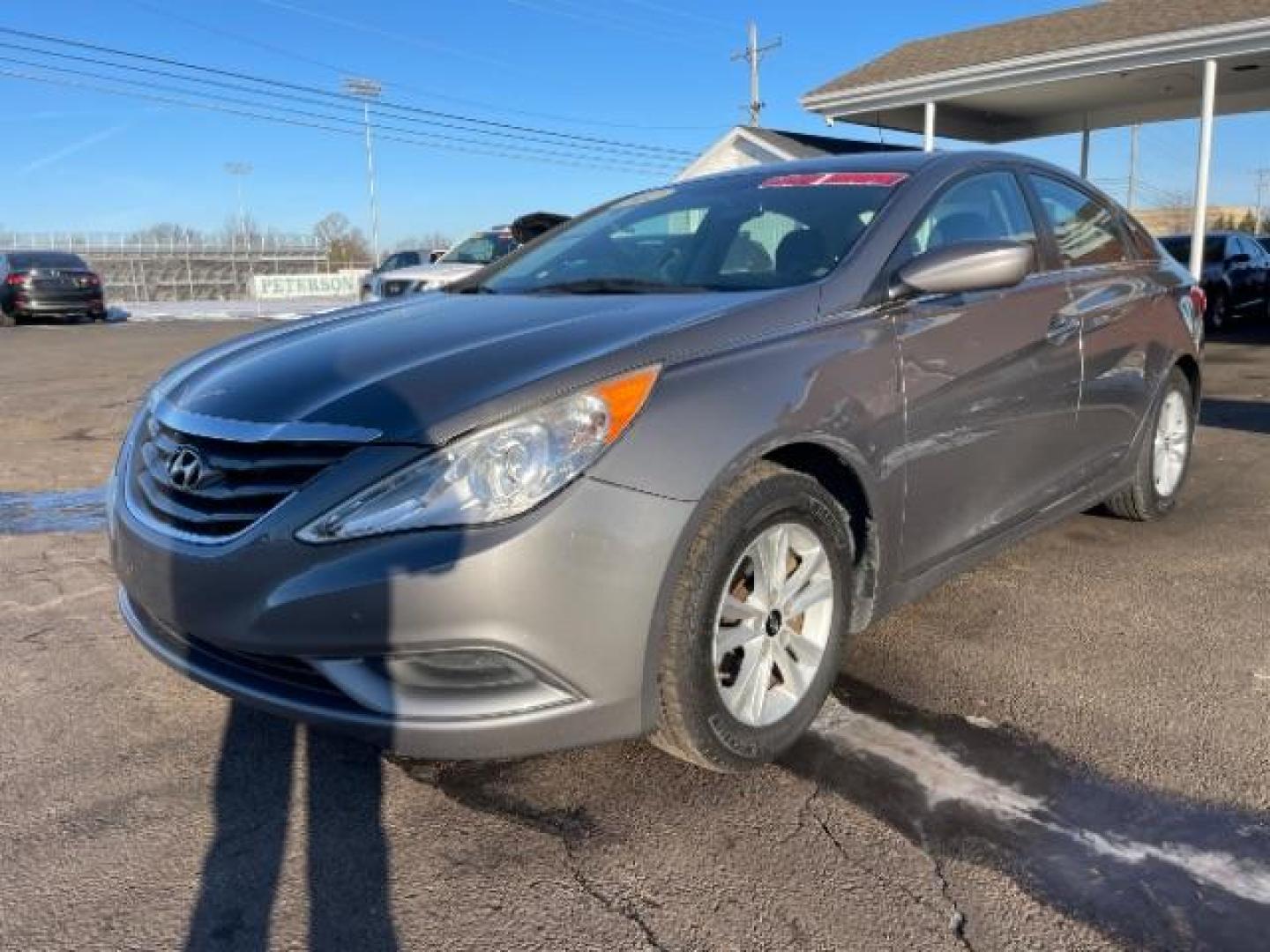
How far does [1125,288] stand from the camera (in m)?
4.23

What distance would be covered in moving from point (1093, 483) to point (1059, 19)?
14929 mm

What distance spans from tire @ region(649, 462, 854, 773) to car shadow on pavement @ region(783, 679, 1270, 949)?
21 cm

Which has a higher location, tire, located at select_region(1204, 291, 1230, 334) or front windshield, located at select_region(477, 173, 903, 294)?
front windshield, located at select_region(477, 173, 903, 294)

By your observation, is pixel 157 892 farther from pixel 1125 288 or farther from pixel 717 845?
pixel 1125 288

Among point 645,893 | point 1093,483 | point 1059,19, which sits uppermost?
point 1059,19

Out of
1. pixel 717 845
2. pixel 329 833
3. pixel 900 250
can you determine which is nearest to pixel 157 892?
pixel 329 833

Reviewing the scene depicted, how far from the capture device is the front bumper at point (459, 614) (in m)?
2.12

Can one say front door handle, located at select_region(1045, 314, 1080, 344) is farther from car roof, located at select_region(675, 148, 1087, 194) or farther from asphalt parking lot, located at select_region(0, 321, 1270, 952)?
asphalt parking lot, located at select_region(0, 321, 1270, 952)

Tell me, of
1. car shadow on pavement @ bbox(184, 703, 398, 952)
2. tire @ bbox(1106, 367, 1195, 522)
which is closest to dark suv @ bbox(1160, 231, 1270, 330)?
tire @ bbox(1106, 367, 1195, 522)

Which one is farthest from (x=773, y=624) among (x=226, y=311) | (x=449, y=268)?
(x=226, y=311)

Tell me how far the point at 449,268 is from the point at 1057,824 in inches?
440

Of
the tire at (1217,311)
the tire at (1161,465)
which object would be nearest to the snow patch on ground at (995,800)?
the tire at (1161,465)

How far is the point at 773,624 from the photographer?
2652mm

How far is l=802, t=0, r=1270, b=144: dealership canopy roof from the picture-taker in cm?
1288
